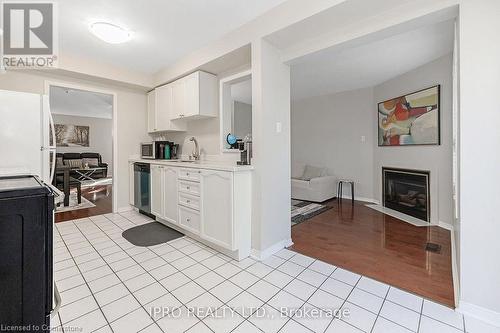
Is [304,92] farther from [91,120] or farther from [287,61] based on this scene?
[91,120]

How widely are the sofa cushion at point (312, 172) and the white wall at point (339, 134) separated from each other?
0.78 feet

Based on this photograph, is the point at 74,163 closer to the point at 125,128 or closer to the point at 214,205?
the point at 125,128

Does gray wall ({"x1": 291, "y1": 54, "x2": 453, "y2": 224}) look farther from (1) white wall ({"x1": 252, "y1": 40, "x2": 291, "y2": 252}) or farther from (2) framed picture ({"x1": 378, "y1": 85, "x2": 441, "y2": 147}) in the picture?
(1) white wall ({"x1": 252, "y1": 40, "x2": 291, "y2": 252})

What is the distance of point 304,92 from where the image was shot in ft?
16.8

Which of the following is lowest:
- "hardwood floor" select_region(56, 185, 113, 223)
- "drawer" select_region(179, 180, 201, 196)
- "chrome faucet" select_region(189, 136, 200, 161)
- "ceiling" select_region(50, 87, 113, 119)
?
"hardwood floor" select_region(56, 185, 113, 223)

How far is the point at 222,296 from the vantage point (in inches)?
67.1

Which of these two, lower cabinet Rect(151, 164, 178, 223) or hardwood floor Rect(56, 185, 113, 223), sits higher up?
lower cabinet Rect(151, 164, 178, 223)

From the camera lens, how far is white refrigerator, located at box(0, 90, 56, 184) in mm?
2035

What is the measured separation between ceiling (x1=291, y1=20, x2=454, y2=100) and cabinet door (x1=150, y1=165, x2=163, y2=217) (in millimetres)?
2326

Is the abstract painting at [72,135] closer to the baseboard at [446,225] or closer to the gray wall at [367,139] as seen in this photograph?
the gray wall at [367,139]

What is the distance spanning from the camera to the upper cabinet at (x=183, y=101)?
10.4ft

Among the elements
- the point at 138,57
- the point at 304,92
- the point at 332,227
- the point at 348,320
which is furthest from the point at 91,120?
the point at 348,320

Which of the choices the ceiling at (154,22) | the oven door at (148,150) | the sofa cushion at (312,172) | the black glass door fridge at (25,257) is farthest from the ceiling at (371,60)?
the oven door at (148,150)
